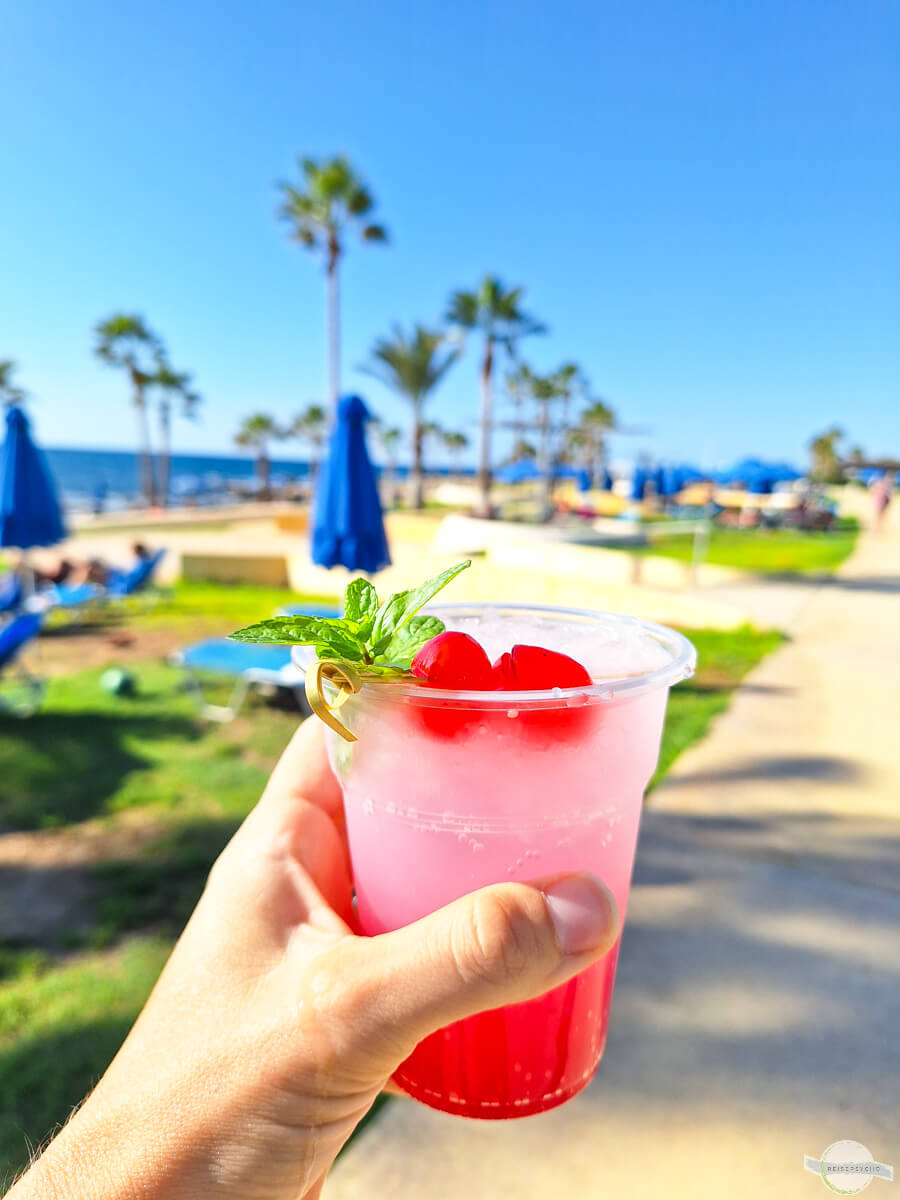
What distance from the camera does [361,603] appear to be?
1052 millimetres

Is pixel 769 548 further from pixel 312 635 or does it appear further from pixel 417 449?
pixel 312 635

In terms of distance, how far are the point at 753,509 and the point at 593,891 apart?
98.2 feet

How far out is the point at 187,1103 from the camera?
0.96 metres

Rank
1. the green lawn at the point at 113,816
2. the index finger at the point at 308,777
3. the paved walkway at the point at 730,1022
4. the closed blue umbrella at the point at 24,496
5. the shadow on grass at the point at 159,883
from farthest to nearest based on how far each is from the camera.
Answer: the closed blue umbrella at the point at 24,496 → the shadow on grass at the point at 159,883 → the green lawn at the point at 113,816 → the paved walkway at the point at 730,1022 → the index finger at the point at 308,777

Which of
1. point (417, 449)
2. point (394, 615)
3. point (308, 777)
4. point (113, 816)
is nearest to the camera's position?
point (394, 615)

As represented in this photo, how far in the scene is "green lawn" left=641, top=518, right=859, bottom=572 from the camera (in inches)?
643

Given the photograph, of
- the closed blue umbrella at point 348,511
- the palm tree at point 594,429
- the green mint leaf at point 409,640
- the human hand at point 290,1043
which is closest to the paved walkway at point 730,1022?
the human hand at point 290,1043

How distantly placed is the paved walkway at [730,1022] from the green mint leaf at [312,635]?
1.77 m

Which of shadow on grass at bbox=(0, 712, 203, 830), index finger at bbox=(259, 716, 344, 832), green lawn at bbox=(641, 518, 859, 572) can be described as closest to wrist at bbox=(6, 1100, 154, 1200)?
index finger at bbox=(259, 716, 344, 832)

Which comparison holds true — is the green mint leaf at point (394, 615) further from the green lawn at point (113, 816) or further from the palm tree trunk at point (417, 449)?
the palm tree trunk at point (417, 449)

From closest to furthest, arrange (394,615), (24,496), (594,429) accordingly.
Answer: (394,615), (24,496), (594,429)

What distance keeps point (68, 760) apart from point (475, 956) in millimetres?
5109

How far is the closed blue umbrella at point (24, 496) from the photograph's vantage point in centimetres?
855

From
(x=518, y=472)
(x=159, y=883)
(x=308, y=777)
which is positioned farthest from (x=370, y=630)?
(x=518, y=472)
